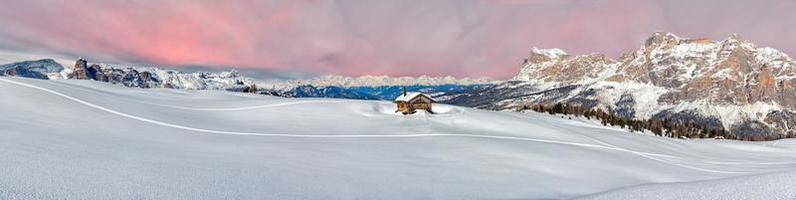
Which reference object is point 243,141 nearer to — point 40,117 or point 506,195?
point 40,117

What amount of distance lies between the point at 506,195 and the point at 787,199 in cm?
800

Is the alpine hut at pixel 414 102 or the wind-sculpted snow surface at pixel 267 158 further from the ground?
the alpine hut at pixel 414 102

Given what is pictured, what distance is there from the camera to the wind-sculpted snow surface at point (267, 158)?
42.9 feet

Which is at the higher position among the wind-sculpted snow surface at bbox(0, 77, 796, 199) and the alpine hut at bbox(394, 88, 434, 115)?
the alpine hut at bbox(394, 88, 434, 115)

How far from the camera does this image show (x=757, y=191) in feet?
34.3

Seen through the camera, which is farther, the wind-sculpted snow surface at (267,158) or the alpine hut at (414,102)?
the alpine hut at (414,102)

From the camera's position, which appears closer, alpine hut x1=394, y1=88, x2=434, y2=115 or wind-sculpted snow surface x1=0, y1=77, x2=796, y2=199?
wind-sculpted snow surface x1=0, y1=77, x2=796, y2=199

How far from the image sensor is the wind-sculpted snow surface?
1306 cm

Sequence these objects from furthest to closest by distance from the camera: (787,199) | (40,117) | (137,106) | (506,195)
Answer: (137,106)
(40,117)
(506,195)
(787,199)

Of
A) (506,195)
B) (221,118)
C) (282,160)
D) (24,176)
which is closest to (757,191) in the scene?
(506,195)

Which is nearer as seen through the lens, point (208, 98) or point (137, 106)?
point (137, 106)

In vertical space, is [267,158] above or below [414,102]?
below

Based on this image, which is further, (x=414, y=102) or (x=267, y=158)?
(x=414, y=102)

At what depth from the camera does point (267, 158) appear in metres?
18.2
